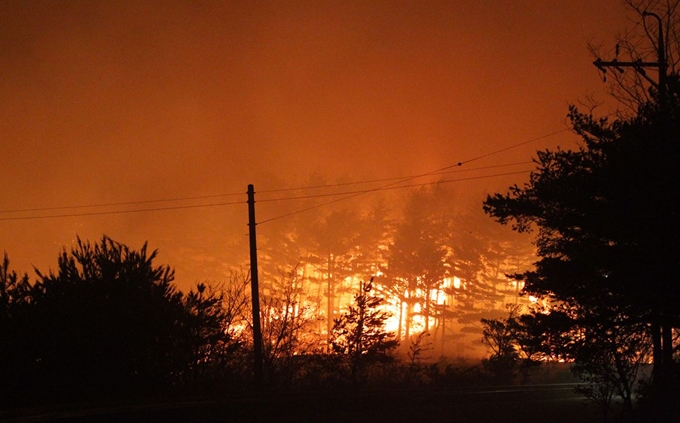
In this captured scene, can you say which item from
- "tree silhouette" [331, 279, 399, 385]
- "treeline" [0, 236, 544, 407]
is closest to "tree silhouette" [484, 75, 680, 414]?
"tree silhouette" [331, 279, 399, 385]

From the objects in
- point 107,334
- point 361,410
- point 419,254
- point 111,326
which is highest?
point 419,254

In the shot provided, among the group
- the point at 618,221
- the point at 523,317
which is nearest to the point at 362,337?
the point at 523,317

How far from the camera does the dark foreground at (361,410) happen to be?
10852mm

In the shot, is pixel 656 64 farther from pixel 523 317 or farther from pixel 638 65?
pixel 523 317

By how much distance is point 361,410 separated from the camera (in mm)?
13617

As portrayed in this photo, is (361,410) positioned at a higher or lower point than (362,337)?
lower

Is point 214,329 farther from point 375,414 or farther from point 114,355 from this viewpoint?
point 375,414

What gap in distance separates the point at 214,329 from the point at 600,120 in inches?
499

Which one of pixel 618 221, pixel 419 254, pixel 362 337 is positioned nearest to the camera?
pixel 618 221

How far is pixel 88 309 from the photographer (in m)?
14.9

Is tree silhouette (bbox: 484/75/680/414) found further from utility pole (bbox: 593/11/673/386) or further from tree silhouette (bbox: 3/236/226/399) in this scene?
tree silhouette (bbox: 3/236/226/399)

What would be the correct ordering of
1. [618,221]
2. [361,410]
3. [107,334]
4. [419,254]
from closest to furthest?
[618,221] < [361,410] < [107,334] < [419,254]

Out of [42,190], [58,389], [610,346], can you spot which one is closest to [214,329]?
[58,389]

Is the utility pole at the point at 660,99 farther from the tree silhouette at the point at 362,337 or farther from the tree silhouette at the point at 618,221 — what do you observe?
the tree silhouette at the point at 362,337
